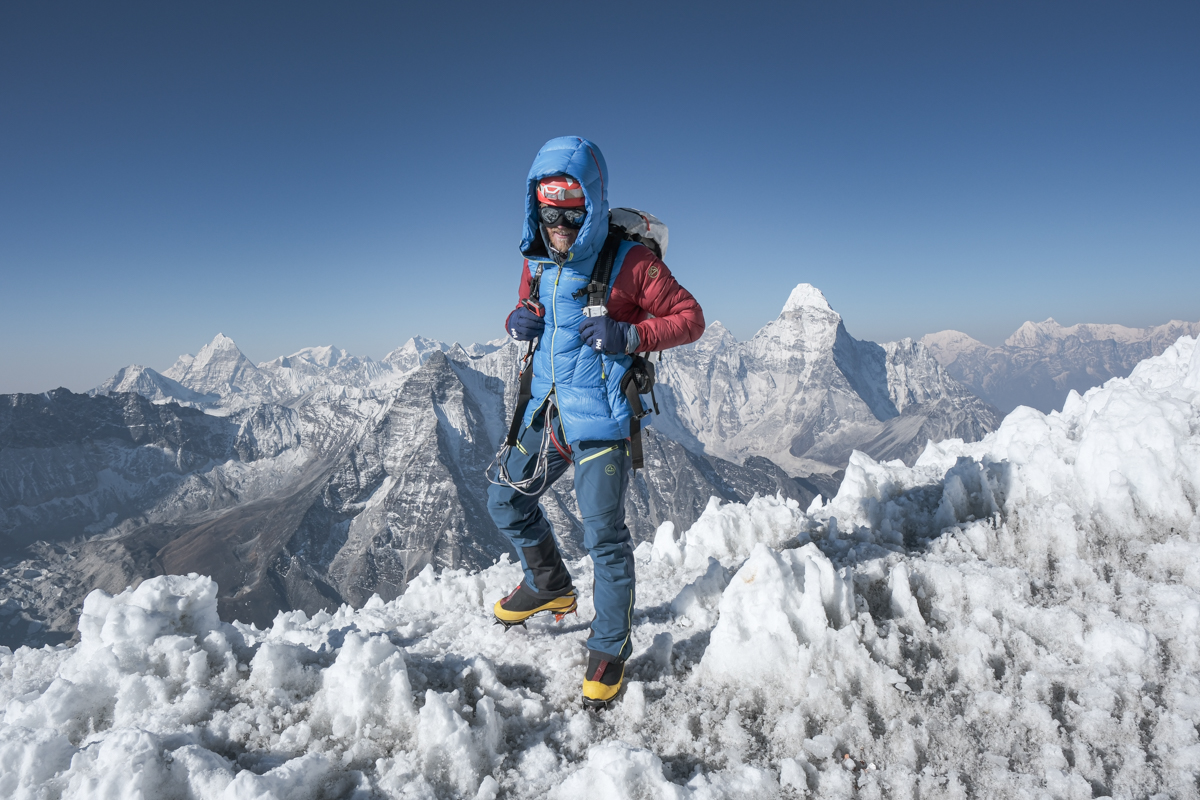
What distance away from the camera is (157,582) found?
4527 millimetres

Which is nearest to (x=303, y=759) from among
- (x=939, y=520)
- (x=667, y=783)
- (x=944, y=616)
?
(x=667, y=783)

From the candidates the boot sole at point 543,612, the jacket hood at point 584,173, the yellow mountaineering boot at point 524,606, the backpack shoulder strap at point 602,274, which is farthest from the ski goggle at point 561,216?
the boot sole at point 543,612

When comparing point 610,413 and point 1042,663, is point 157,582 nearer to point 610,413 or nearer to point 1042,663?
point 610,413

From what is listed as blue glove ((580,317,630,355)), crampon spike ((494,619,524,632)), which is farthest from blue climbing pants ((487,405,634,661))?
blue glove ((580,317,630,355))

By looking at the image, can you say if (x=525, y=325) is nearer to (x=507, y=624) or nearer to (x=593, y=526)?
(x=593, y=526)

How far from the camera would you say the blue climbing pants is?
4.88 m

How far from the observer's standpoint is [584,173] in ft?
15.8

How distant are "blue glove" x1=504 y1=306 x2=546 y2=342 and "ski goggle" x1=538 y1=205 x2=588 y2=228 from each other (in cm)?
88

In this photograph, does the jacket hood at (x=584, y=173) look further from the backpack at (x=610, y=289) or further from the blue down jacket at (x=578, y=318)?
the backpack at (x=610, y=289)

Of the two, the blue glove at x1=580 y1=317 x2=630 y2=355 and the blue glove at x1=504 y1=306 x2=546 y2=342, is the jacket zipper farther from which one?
the blue glove at x1=580 y1=317 x2=630 y2=355

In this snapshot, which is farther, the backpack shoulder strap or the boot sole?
the boot sole

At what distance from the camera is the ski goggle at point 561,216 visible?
195 inches

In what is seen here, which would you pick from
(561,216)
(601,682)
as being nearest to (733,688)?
(601,682)

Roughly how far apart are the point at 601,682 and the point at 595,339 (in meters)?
2.88
